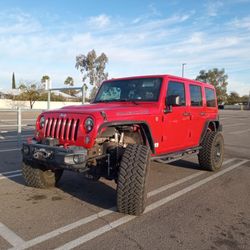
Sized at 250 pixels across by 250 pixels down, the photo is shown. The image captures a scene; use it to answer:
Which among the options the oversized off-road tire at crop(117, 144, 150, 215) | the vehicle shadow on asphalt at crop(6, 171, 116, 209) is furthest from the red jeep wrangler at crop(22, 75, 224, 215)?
the vehicle shadow on asphalt at crop(6, 171, 116, 209)

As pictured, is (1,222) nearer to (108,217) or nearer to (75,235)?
(75,235)

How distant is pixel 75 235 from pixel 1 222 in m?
1.09

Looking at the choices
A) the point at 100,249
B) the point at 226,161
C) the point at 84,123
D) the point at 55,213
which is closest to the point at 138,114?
the point at 84,123

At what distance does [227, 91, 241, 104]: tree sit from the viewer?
94.5m


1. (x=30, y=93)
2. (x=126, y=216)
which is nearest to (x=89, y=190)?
(x=126, y=216)

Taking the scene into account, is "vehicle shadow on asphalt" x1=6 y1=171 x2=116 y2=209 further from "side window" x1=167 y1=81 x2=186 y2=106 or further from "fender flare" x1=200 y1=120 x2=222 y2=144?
"fender flare" x1=200 y1=120 x2=222 y2=144

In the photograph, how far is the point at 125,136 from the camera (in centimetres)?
541

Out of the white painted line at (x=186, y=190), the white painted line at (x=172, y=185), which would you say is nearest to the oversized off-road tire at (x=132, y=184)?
the white painted line at (x=186, y=190)

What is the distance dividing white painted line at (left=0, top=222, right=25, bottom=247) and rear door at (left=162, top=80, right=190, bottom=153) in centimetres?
299

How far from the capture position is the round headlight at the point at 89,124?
4559mm

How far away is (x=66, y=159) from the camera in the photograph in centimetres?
441

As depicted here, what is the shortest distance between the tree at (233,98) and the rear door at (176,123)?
91.9 meters

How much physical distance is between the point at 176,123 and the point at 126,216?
2.32 m

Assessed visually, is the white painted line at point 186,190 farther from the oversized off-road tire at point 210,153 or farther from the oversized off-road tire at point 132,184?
the oversized off-road tire at point 132,184
